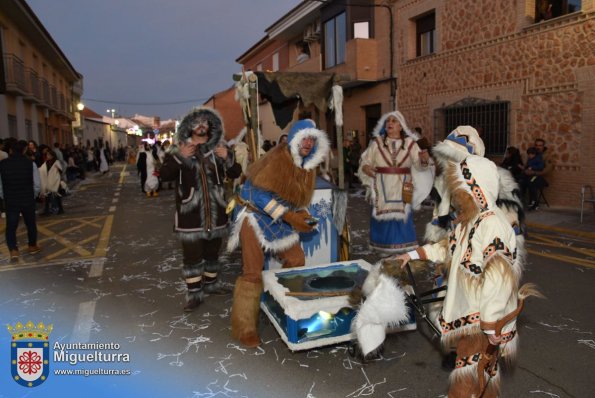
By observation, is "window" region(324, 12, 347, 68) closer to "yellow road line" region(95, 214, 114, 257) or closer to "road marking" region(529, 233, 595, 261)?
"yellow road line" region(95, 214, 114, 257)

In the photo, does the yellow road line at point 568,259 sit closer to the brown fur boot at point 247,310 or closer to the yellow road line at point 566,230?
the yellow road line at point 566,230

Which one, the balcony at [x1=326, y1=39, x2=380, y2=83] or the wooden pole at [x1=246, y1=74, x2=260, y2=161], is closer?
the wooden pole at [x1=246, y1=74, x2=260, y2=161]

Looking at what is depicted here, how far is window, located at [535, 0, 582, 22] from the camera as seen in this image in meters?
11.1

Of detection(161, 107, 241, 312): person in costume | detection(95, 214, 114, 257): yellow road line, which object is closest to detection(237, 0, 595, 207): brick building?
detection(161, 107, 241, 312): person in costume

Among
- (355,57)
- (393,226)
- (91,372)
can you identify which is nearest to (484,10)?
(355,57)

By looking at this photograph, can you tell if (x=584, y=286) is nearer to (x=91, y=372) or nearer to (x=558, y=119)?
(x=91, y=372)

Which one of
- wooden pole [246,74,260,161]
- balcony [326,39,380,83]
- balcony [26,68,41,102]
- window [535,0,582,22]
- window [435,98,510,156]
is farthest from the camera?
balcony [26,68,41,102]

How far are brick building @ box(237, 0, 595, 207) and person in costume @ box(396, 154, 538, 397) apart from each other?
365 inches

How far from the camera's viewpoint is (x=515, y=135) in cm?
1186

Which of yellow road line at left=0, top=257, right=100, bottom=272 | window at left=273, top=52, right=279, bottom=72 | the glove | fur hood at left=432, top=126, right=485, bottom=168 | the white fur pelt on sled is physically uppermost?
window at left=273, top=52, right=279, bottom=72

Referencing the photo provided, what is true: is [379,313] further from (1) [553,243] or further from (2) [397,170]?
(1) [553,243]

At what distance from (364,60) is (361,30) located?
1661mm

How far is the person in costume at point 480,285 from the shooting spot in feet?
8.16

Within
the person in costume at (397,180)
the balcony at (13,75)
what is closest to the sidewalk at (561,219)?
the person in costume at (397,180)
